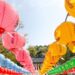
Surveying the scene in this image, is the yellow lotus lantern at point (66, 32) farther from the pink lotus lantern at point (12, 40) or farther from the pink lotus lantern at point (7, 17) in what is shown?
the pink lotus lantern at point (7, 17)

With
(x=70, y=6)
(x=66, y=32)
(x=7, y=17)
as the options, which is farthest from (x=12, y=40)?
(x=70, y=6)

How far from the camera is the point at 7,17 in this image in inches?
247

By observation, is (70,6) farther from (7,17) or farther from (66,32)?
(66,32)

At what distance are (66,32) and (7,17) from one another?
225cm

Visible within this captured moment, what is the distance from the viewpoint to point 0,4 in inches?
238

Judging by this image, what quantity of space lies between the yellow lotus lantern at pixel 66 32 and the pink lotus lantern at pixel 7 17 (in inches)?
74.3

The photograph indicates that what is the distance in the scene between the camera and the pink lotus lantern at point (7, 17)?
6056 mm

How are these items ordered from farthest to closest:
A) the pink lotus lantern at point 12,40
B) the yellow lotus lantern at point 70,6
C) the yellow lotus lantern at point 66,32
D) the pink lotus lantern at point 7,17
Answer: the pink lotus lantern at point 12,40, the yellow lotus lantern at point 66,32, the yellow lotus lantern at point 70,6, the pink lotus lantern at point 7,17

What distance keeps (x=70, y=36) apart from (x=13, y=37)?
184 cm

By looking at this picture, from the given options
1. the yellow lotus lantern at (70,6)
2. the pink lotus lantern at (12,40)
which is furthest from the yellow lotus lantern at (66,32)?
the yellow lotus lantern at (70,6)

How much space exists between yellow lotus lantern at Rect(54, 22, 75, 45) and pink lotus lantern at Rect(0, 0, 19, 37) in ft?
6.20

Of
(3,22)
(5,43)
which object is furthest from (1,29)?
(5,43)

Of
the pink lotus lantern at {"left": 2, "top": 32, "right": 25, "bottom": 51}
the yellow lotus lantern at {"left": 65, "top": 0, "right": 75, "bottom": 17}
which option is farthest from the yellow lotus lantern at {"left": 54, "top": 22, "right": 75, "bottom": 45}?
the yellow lotus lantern at {"left": 65, "top": 0, "right": 75, "bottom": 17}

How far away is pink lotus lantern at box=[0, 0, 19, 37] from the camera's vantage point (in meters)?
6.06
